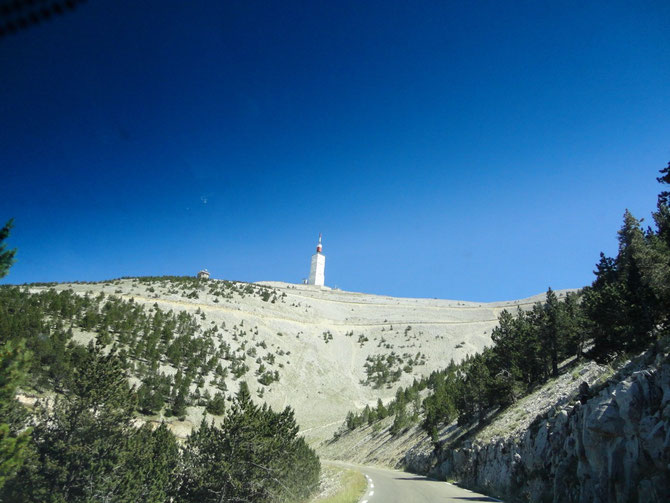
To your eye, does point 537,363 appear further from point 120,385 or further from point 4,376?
point 4,376

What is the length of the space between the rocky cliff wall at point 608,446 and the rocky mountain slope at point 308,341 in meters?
32.3

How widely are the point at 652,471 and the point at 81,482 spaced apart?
24.1 meters

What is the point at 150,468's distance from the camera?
69.3 ft

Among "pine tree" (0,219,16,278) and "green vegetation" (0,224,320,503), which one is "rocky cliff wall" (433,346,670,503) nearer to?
"green vegetation" (0,224,320,503)

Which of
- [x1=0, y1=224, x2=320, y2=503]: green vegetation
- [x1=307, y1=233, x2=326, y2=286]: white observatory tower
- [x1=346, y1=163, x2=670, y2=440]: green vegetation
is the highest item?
[x1=307, y1=233, x2=326, y2=286]: white observatory tower

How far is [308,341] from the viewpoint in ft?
257

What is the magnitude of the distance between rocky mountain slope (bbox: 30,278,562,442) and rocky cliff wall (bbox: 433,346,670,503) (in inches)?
1272

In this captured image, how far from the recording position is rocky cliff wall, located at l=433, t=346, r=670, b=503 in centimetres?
836

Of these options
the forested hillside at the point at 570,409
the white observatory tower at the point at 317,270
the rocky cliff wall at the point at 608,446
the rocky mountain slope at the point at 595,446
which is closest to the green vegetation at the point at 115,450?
the forested hillside at the point at 570,409

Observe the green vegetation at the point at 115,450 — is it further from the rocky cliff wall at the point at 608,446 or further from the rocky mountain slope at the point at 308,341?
the rocky mountain slope at the point at 308,341

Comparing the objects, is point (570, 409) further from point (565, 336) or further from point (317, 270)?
point (317, 270)

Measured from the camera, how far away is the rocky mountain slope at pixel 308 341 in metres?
57.2

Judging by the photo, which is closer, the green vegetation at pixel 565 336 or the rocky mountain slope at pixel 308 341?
the green vegetation at pixel 565 336

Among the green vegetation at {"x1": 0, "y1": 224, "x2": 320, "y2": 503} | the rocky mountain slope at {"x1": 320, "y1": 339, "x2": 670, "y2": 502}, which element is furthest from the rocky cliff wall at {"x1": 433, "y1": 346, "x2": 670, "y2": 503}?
the green vegetation at {"x1": 0, "y1": 224, "x2": 320, "y2": 503}
